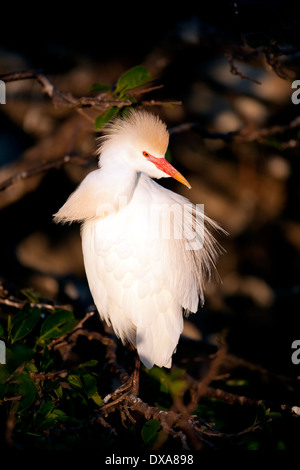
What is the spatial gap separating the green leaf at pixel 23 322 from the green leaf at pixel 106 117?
0.77 metres

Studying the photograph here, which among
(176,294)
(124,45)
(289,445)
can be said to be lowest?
(289,445)

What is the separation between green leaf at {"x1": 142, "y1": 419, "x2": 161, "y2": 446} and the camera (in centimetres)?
173

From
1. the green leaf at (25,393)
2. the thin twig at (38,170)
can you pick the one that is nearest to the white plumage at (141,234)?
the thin twig at (38,170)

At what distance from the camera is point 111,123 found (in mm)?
2262

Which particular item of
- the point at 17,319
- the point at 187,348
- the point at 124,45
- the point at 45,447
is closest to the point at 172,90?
the point at 124,45

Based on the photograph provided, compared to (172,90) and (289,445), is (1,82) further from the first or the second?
(289,445)

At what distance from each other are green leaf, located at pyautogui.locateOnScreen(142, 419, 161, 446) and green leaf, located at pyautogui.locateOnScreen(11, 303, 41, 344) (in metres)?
0.57

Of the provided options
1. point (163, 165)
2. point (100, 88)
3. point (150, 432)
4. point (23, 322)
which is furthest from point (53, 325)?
point (100, 88)

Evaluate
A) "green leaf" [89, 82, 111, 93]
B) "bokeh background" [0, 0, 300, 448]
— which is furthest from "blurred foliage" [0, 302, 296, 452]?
"green leaf" [89, 82, 111, 93]

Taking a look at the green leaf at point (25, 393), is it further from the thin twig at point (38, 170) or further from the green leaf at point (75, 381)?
the thin twig at point (38, 170)

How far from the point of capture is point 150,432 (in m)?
1.74

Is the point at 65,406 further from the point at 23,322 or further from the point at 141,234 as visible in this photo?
the point at 141,234

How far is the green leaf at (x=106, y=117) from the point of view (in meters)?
1.99
